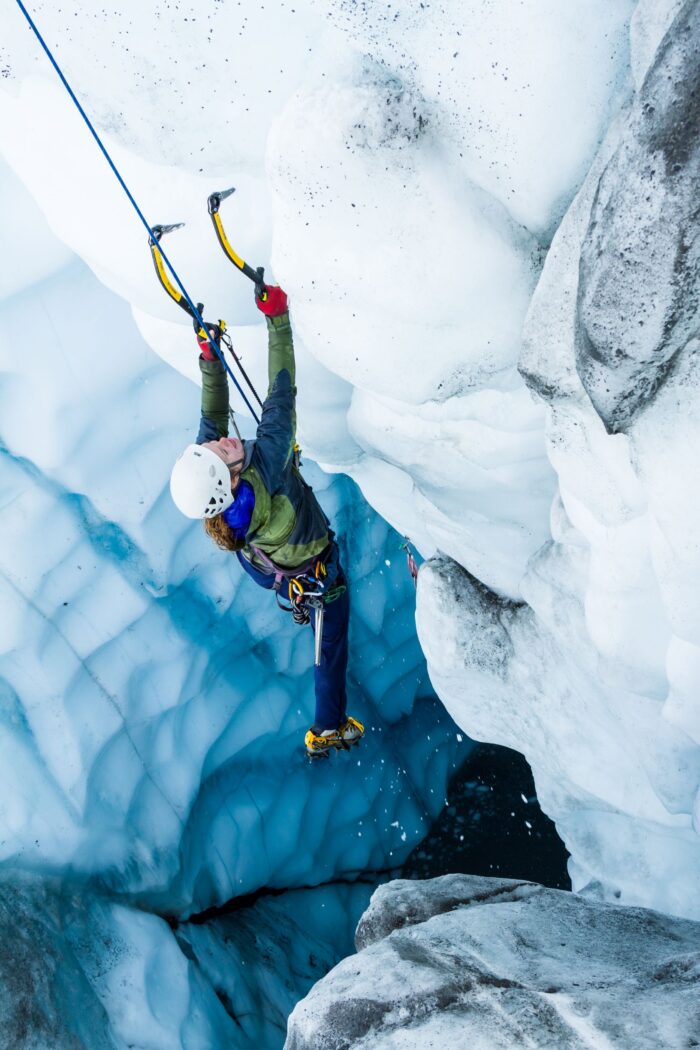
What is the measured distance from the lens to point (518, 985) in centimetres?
199

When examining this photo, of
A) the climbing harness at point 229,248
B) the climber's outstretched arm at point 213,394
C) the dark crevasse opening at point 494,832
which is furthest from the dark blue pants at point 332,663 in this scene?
the dark crevasse opening at point 494,832

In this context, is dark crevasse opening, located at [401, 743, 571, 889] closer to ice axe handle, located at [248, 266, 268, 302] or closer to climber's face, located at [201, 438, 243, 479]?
climber's face, located at [201, 438, 243, 479]

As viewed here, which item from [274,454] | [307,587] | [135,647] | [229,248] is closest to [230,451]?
[274,454]

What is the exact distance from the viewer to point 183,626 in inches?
146

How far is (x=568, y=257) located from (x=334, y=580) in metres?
1.63

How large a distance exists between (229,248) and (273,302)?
189 millimetres

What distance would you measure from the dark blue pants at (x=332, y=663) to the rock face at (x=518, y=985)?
1.19 m

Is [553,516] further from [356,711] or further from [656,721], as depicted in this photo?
[356,711]

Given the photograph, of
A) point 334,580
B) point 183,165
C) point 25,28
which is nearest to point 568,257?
point 183,165

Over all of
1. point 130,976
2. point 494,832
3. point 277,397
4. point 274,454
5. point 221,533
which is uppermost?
point 277,397

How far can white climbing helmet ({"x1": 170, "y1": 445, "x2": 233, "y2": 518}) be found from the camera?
2.33m

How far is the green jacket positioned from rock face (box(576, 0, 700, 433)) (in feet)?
3.23

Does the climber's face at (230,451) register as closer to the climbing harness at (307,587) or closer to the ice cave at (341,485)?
the ice cave at (341,485)

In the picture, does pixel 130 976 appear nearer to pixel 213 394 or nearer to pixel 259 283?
pixel 213 394
